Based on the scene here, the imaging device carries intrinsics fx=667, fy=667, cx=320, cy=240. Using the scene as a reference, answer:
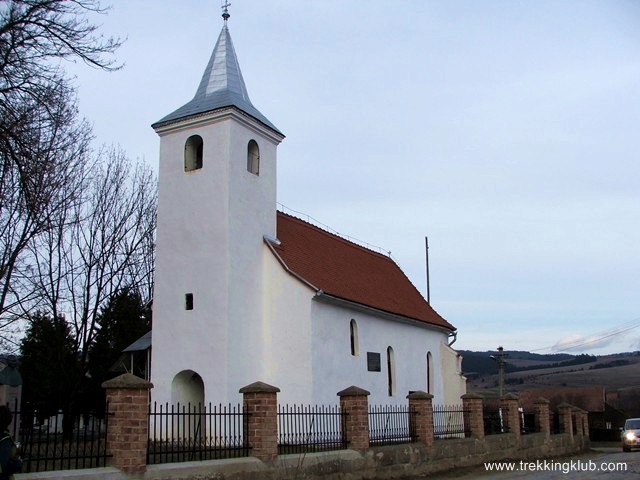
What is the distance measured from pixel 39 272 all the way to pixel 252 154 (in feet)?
28.2

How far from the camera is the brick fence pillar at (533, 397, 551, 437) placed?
2419cm

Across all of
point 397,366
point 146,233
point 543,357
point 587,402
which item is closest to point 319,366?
point 397,366

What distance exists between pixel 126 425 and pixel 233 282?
8.33m

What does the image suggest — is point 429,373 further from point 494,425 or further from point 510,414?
point 494,425

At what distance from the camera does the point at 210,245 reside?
18422mm

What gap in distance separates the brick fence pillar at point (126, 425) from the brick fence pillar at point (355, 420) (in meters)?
5.66

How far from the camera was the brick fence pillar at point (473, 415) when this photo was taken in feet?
64.2

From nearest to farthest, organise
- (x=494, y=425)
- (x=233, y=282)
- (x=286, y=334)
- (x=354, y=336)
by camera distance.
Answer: (x=233, y=282), (x=286, y=334), (x=354, y=336), (x=494, y=425)

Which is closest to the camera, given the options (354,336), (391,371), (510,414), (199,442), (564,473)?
(199,442)

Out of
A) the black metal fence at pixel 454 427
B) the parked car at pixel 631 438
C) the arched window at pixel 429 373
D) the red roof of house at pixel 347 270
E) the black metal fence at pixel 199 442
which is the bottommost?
the parked car at pixel 631 438

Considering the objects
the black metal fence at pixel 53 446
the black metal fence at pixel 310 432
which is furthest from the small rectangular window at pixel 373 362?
the black metal fence at pixel 53 446

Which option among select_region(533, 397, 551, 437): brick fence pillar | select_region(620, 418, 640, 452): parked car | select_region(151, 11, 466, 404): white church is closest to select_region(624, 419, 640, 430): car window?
select_region(620, 418, 640, 452): parked car

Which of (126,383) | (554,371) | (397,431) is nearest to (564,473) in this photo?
(397,431)

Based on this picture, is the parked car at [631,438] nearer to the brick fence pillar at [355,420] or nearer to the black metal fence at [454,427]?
the black metal fence at [454,427]
